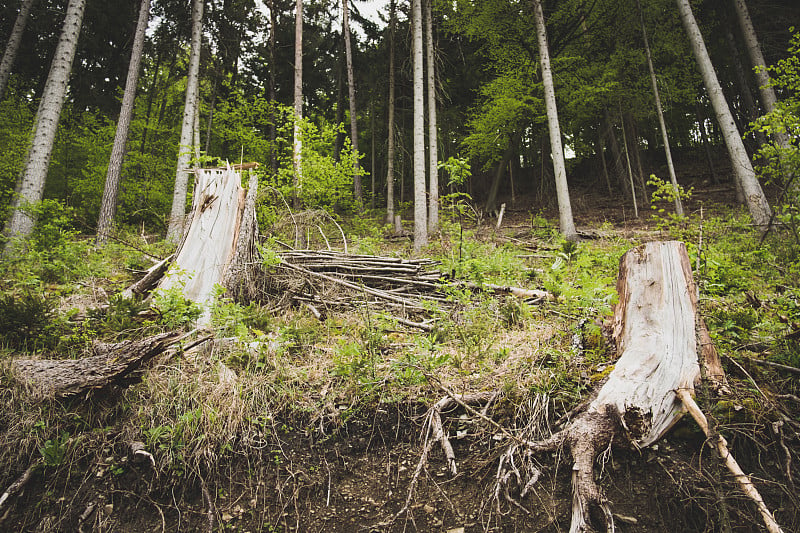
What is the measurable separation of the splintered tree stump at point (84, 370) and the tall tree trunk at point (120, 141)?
25.0 ft

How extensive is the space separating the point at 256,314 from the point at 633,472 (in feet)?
11.5

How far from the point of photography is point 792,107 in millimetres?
4523

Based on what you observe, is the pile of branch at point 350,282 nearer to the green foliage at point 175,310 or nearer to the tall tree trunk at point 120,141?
the green foliage at point 175,310

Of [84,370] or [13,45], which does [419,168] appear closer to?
[84,370]

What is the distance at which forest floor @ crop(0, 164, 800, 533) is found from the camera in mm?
2002

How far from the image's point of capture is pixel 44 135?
746 centimetres

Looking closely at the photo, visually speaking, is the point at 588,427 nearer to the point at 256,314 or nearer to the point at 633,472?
the point at 633,472

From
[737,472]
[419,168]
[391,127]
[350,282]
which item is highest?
[391,127]

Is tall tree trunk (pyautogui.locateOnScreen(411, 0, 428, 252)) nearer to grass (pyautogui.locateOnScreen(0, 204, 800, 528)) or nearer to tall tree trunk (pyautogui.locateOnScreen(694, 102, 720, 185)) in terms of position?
grass (pyautogui.locateOnScreen(0, 204, 800, 528))

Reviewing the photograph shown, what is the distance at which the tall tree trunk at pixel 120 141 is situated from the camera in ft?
32.1

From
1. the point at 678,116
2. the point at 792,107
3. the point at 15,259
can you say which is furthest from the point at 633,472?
the point at 678,116

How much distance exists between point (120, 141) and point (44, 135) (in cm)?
318

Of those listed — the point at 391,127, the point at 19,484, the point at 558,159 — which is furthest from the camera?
the point at 391,127

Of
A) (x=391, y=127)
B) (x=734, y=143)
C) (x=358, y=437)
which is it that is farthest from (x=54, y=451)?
(x=391, y=127)
